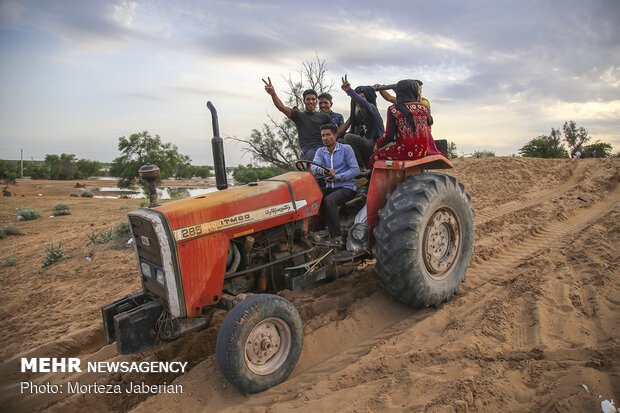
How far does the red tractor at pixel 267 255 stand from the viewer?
2.72 m

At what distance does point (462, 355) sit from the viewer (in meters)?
2.86

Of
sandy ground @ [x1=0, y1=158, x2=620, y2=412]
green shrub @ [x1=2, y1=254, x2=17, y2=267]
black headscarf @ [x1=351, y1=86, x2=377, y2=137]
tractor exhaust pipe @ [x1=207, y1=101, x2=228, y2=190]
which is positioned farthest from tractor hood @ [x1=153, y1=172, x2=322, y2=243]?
green shrub @ [x1=2, y1=254, x2=17, y2=267]

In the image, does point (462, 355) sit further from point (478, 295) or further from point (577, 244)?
point (577, 244)

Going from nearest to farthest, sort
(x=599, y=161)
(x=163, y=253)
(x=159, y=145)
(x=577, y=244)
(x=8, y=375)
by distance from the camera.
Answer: (x=163, y=253)
(x=8, y=375)
(x=577, y=244)
(x=599, y=161)
(x=159, y=145)

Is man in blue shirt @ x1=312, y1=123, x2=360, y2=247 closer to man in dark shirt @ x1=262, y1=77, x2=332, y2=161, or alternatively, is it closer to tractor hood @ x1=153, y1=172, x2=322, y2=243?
tractor hood @ x1=153, y1=172, x2=322, y2=243

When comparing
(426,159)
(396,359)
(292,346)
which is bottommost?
(396,359)

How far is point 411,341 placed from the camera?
10.5 feet

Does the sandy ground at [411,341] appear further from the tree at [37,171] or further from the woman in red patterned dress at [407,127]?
the tree at [37,171]

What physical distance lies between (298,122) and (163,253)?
347 cm

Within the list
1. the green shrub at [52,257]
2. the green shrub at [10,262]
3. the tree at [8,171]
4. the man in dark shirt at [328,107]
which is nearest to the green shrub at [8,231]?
the green shrub at [10,262]

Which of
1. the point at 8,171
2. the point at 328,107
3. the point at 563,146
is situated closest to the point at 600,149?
the point at 563,146

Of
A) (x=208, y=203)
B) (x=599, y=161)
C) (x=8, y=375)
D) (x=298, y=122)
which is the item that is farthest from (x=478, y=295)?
(x=599, y=161)

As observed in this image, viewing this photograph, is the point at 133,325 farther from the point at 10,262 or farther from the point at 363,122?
the point at 10,262

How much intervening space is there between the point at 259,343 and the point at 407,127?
2689mm
